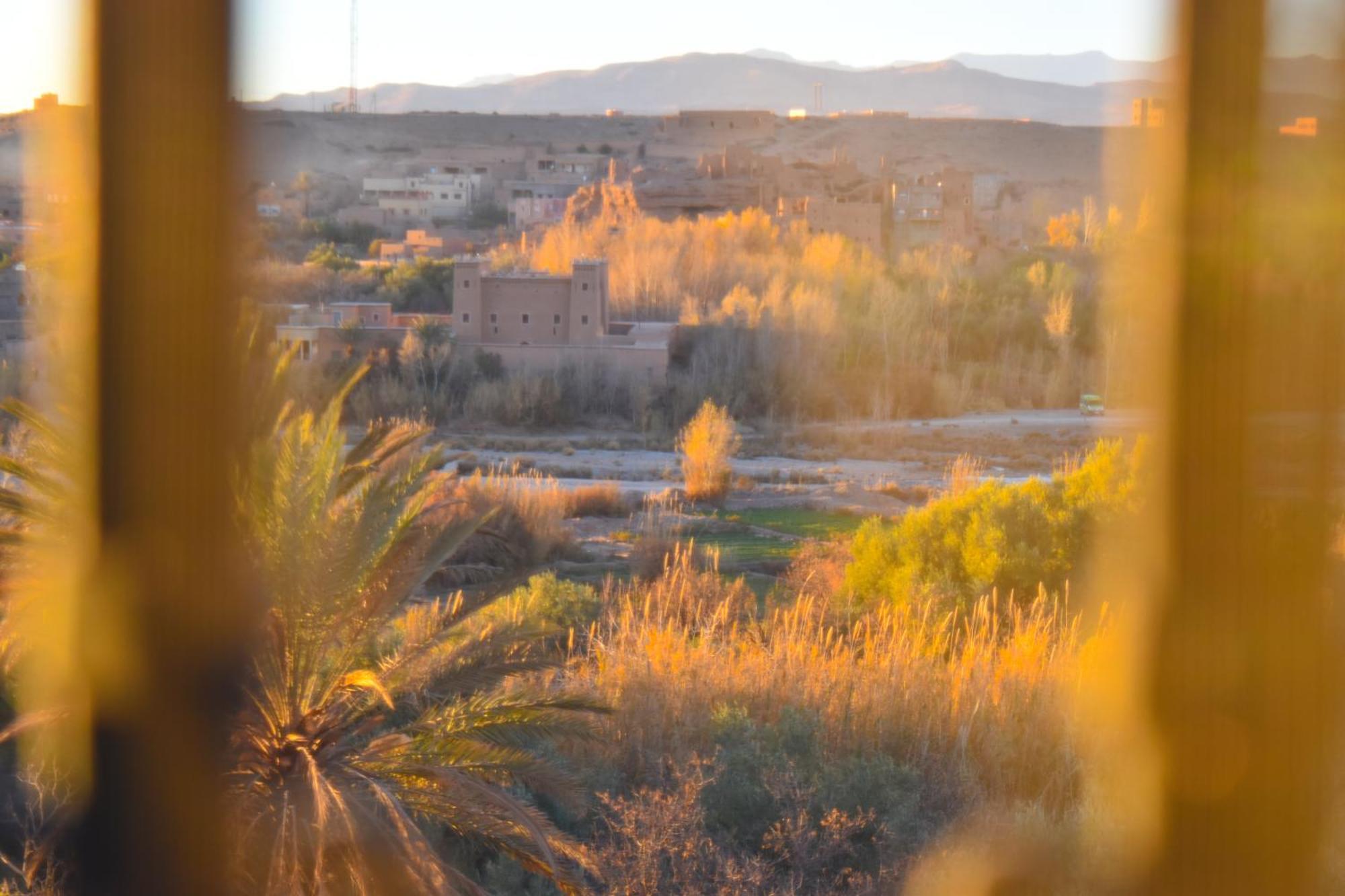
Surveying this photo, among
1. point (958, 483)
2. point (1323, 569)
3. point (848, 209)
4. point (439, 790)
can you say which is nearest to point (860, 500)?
point (958, 483)

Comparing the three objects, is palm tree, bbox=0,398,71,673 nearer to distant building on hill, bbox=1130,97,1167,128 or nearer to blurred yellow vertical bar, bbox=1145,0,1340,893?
blurred yellow vertical bar, bbox=1145,0,1340,893

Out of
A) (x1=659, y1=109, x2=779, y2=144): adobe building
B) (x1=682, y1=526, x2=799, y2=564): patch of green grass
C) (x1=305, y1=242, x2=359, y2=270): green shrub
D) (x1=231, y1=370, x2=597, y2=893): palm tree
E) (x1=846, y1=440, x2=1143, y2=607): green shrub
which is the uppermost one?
(x1=659, y1=109, x2=779, y2=144): adobe building

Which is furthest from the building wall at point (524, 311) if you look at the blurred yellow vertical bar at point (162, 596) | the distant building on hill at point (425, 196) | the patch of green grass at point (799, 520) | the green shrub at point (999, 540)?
the distant building on hill at point (425, 196)

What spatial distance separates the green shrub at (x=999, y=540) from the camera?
9.53 m

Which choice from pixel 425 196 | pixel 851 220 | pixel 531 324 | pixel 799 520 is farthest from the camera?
pixel 425 196

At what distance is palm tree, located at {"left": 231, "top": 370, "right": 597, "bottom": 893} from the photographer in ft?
11.8

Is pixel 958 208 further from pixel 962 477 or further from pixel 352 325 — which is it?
pixel 962 477

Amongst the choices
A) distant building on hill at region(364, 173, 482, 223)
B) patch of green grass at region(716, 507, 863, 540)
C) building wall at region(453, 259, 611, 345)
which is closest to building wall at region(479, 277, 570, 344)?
building wall at region(453, 259, 611, 345)

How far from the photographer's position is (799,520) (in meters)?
18.5

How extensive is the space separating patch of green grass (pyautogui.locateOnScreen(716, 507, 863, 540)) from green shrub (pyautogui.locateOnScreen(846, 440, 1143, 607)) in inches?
224

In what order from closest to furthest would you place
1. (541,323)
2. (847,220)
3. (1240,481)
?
1. (1240,481)
2. (541,323)
3. (847,220)

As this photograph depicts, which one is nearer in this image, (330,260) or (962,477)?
(962,477)

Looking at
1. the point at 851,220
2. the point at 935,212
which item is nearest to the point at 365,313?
the point at 851,220

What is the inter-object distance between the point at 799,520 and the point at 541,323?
14350mm
